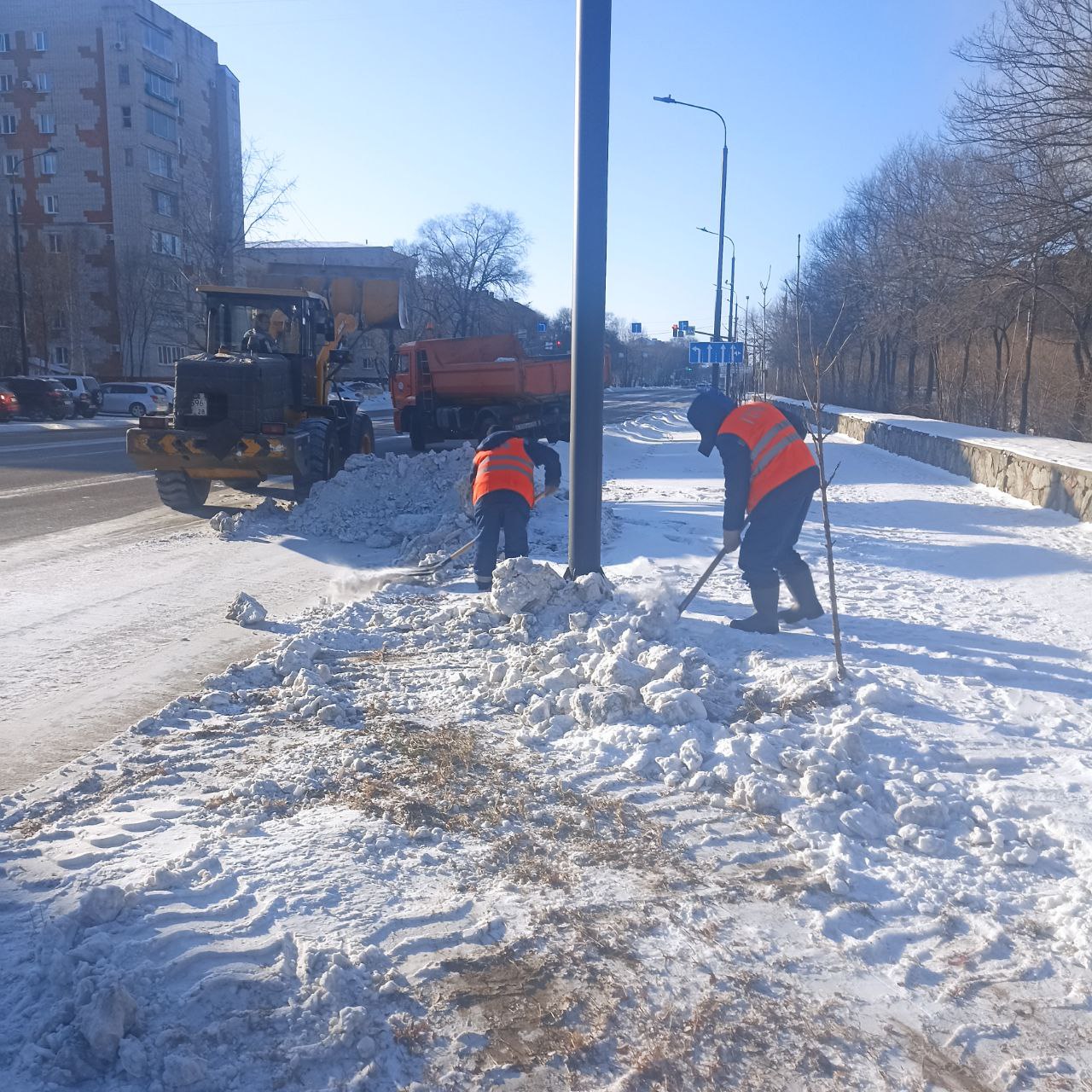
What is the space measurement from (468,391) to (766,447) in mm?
16901

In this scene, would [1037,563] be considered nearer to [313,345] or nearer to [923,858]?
[923,858]

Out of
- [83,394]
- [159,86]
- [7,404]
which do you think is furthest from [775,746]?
[159,86]

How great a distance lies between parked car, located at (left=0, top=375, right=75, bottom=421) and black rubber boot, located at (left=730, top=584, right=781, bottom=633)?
33415 millimetres

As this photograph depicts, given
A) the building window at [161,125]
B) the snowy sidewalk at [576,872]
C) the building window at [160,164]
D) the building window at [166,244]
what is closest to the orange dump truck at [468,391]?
the snowy sidewalk at [576,872]

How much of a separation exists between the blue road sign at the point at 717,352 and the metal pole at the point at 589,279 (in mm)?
19700

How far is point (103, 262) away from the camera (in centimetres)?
5578

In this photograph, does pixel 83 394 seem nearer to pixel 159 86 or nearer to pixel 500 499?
pixel 159 86

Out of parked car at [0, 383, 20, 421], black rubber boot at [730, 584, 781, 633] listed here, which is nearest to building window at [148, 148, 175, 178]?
parked car at [0, 383, 20, 421]

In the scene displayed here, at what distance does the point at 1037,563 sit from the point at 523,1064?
25.9 ft

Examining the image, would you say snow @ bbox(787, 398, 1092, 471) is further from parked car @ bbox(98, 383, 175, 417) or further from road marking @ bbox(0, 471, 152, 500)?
parked car @ bbox(98, 383, 175, 417)

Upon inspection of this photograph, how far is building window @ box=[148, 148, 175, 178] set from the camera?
57.0m

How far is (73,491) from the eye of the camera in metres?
14.1

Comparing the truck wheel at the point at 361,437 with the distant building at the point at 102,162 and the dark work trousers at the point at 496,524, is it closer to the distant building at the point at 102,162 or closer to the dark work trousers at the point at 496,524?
the dark work trousers at the point at 496,524

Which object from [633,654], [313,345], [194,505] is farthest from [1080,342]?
[633,654]
